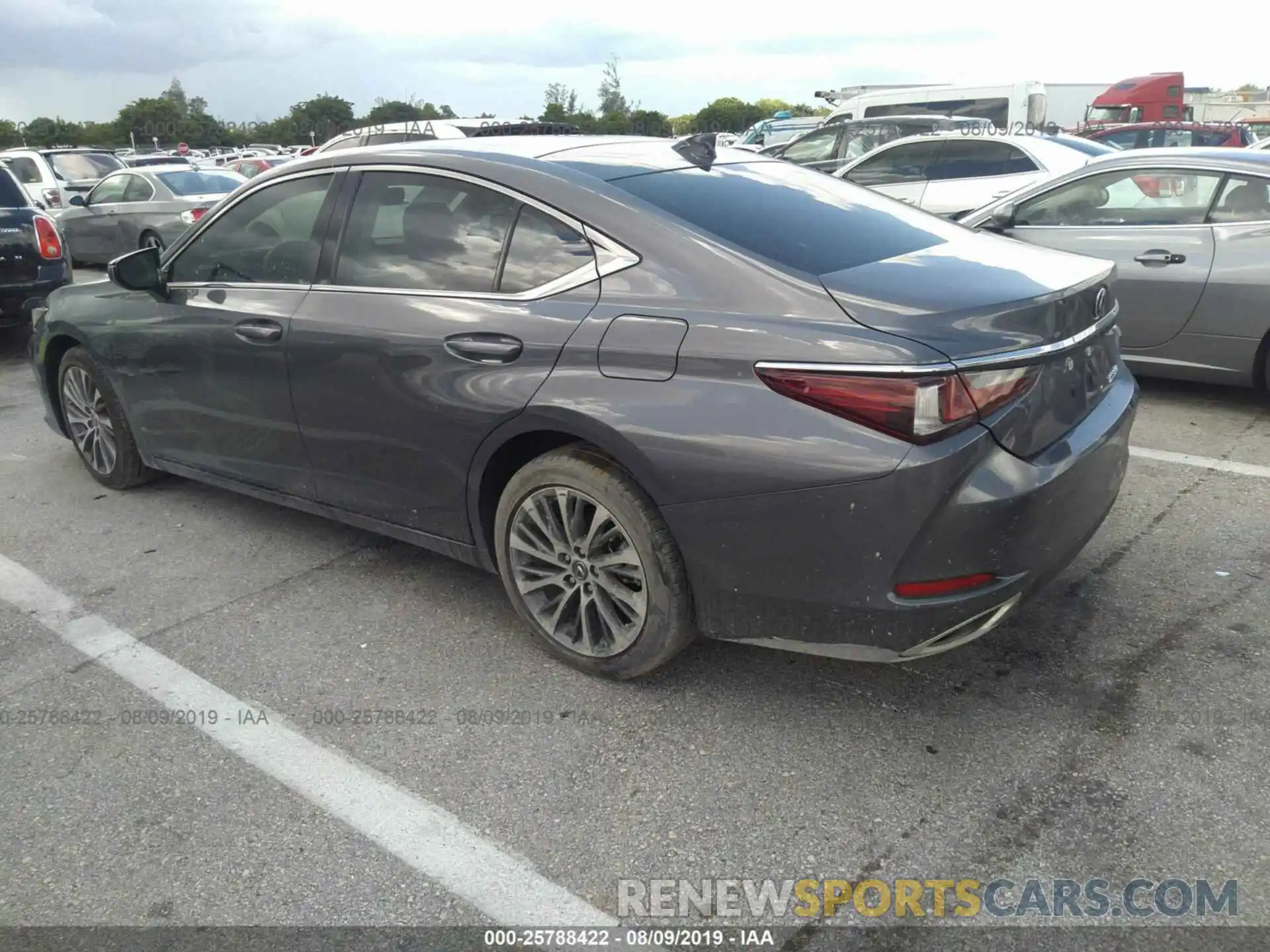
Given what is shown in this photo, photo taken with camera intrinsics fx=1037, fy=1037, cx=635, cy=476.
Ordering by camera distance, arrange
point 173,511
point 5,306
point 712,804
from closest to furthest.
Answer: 1. point 712,804
2. point 173,511
3. point 5,306

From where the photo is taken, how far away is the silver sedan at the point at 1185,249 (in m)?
5.61

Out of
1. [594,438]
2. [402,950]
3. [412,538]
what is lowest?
[402,950]

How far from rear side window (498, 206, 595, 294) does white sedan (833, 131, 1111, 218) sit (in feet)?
24.7

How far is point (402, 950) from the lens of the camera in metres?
2.25

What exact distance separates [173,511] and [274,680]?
Result: 1.91 meters

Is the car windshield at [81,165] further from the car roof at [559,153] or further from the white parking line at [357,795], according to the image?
the white parking line at [357,795]

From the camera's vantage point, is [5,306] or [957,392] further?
[5,306]

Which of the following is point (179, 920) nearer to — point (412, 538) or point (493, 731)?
point (493, 731)

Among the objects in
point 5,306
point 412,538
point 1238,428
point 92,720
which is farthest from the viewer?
point 5,306

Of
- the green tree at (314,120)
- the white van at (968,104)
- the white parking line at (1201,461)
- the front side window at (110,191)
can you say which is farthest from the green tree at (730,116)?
the white parking line at (1201,461)

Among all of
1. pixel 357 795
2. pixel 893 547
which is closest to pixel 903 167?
pixel 893 547

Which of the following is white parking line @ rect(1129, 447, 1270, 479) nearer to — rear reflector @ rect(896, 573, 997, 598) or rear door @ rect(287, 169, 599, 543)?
rear reflector @ rect(896, 573, 997, 598)

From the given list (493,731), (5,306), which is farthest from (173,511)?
(5,306)

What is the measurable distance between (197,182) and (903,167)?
29.2ft
